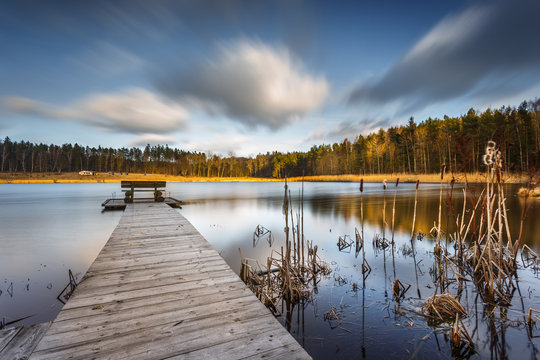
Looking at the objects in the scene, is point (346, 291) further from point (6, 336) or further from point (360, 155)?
point (360, 155)

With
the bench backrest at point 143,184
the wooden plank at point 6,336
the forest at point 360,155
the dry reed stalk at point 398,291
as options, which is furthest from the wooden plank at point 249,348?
the forest at point 360,155

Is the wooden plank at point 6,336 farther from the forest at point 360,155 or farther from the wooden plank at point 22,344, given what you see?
the forest at point 360,155

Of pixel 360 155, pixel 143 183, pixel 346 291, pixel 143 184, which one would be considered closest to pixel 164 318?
pixel 346 291

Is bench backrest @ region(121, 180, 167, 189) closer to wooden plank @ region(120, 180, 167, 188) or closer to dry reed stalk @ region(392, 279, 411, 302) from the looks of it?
wooden plank @ region(120, 180, 167, 188)

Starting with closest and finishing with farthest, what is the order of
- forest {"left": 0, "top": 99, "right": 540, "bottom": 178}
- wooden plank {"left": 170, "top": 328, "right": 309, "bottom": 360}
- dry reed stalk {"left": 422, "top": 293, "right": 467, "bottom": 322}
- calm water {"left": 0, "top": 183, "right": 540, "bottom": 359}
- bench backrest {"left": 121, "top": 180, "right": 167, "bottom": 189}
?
wooden plank {"left": 170, "top": 328, "right": 309, "bottom": 360}
calm water {"left": 0, "top": 183, "right": 540, "bottom": 359}
dry reed stalk {"left": 422, "top": 293, "right": 467, "bottom": 322}
bench backrest {"left": 121, "top": 180, "right": 167, "bottom": 189}
forest {"left": 0, "top": 99, "right": 540, "bottom": 178}

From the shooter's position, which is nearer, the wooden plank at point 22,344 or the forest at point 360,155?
the wooden plank at point 22,344

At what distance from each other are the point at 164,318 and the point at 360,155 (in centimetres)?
8096

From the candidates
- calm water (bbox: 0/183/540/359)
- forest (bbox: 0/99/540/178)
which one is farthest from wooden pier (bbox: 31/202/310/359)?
forest (bbox: 0/99/540/178)

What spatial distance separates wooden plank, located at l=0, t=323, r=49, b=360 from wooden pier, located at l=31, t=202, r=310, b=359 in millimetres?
455

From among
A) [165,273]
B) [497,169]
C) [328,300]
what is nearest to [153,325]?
[165,273]

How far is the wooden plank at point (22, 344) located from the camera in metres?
2.54

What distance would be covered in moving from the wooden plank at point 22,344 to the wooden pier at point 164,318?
45 centimetres

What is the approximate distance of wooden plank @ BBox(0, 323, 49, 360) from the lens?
100.0 inches

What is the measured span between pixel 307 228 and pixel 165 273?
8226mm
